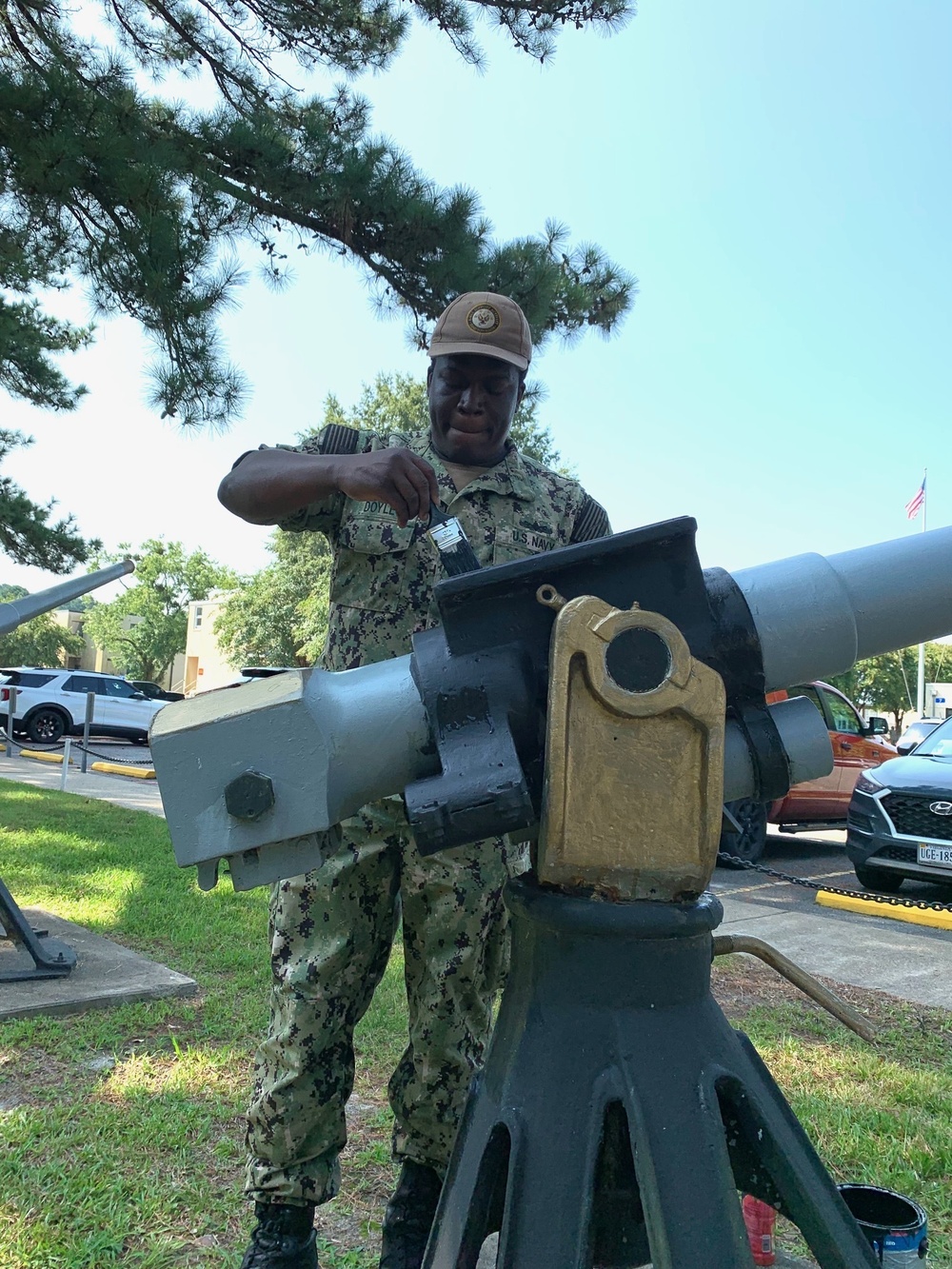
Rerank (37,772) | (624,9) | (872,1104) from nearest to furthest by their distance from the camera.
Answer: (872,1104) → (624,9) → (37,772)

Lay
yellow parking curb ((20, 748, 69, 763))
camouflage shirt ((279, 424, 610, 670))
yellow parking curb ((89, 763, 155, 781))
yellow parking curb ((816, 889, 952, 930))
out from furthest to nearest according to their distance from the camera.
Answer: yellow parking curb ((20, 748, 69, 763))
yellow parking curb ((89, 763, 155, 781))
yellow parking curb ((816, 889, 952, 930))
camouflage shirt ((279, 424, 610, 670))

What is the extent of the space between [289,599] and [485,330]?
30.1m

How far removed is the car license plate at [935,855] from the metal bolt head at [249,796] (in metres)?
7.09

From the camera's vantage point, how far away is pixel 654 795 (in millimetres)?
992

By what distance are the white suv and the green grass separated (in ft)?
52.8

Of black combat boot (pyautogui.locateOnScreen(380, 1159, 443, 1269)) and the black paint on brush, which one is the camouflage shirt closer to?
the black paint on brush

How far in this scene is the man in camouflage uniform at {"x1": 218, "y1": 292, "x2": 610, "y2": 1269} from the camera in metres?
1.72

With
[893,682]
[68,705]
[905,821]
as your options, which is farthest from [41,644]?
[905,821]

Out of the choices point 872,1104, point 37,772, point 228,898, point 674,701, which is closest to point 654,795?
point 674,701

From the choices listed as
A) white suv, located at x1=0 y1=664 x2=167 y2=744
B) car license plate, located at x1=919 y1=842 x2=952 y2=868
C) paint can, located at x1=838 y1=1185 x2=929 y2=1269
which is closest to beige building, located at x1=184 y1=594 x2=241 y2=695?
white suv, located at x1=0 y1=664 x2=167 y2=744

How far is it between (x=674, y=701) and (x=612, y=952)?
27cm

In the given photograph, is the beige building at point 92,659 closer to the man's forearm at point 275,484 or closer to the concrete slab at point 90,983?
the concrete slab at point 90,983

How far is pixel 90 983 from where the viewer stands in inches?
157

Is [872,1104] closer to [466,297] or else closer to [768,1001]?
[768,1001]
